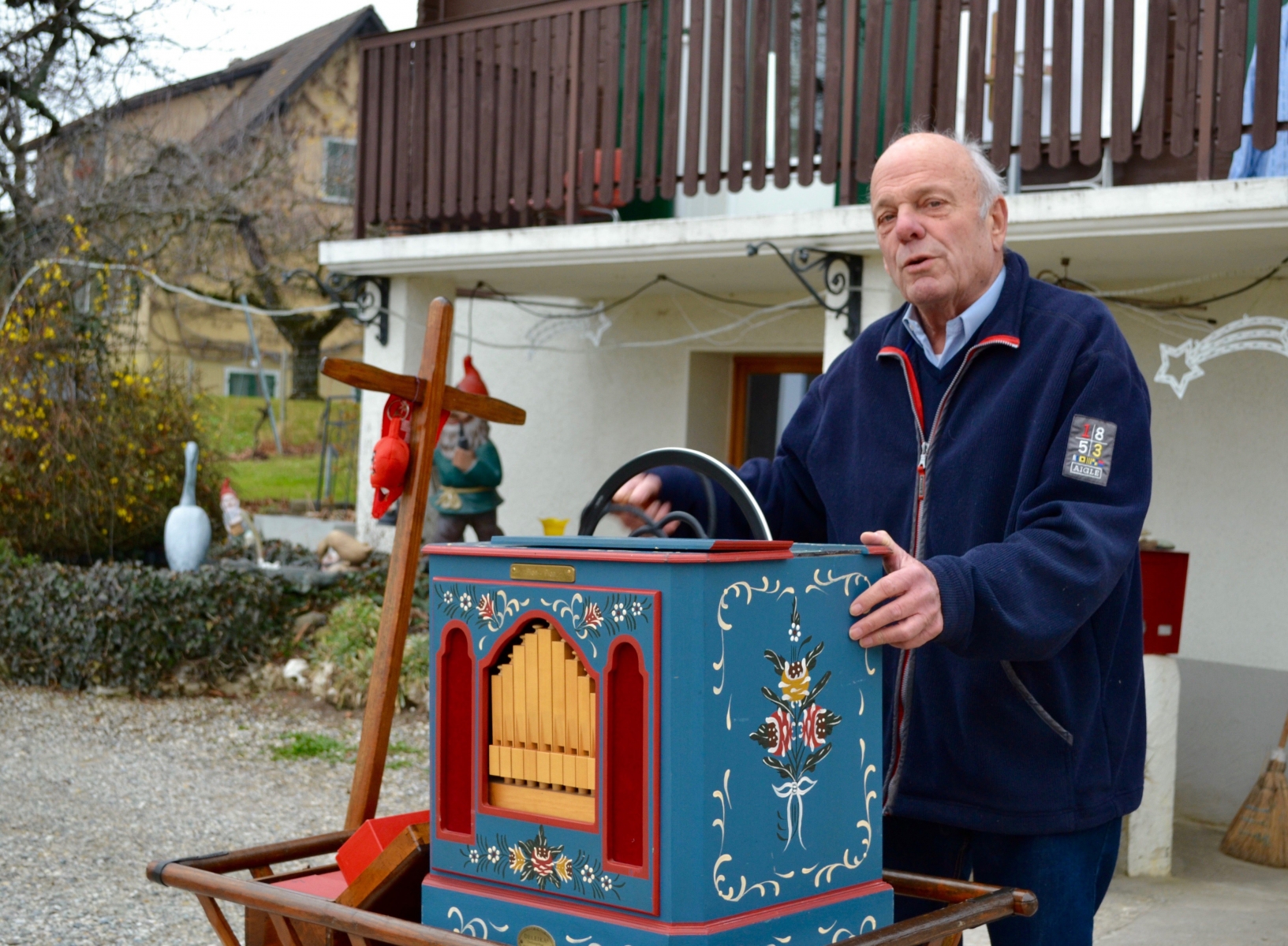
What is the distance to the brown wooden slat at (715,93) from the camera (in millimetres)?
6746

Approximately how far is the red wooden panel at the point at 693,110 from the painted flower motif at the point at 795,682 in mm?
5605

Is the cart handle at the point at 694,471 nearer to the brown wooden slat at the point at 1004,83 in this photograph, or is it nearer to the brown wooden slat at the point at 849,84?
the brown wooden slat at the point at 1004,83

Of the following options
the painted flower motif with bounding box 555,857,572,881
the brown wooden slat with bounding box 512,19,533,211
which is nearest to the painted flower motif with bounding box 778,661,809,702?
the painted flower motif with bounding box 555,857,572,881

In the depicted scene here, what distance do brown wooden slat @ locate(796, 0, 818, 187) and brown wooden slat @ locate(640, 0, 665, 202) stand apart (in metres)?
0.81

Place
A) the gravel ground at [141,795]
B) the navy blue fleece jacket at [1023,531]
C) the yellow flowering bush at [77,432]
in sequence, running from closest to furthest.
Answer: the navy blue fleece jacket at [1023,531]
the gravel ground at [141,795]
the yellow flowering bush at [77,432]

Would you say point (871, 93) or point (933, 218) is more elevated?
point (871, 93)

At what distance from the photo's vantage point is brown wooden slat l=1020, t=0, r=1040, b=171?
5785 millimetres

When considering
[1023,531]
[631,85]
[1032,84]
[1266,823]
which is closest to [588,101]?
[631,85]

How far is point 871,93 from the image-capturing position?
249 inches

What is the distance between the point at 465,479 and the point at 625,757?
6465 mm

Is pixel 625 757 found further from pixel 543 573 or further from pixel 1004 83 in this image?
pixel 1004 83

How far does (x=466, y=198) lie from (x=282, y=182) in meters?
10.6

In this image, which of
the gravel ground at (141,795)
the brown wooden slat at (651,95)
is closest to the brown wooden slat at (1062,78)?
the brown wooden slat at (651,95)

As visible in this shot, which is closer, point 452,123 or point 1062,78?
point 1062,78
